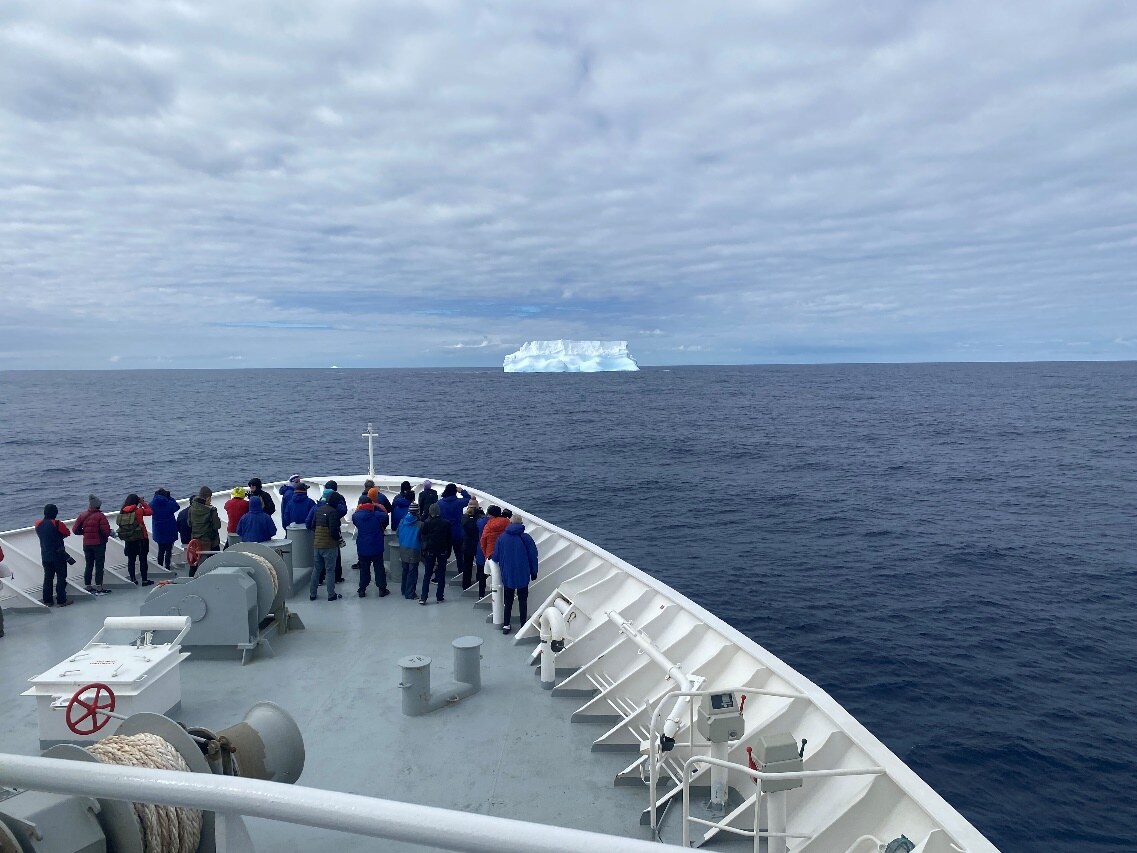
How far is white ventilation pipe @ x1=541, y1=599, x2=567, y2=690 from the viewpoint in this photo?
25.6 feet

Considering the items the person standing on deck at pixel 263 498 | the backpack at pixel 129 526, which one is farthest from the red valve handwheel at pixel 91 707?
the backpack at pixel 129 526

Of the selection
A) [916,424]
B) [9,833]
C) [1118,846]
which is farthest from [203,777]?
[916,424]

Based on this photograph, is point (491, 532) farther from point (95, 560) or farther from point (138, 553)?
point (95, 560)

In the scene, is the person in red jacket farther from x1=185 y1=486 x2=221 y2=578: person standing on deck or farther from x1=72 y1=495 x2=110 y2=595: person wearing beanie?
x1=72 y1=495 x2=110 y2=595: person wearing beanie

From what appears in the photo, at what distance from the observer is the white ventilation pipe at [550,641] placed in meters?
7.80

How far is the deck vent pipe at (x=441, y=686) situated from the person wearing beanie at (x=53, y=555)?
18.9 ft

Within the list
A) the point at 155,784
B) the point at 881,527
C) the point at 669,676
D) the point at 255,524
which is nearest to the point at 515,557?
the point at 669,676

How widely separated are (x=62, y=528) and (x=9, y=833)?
8.87m

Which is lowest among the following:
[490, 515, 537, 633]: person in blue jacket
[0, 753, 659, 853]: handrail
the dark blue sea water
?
the dark blue sea water

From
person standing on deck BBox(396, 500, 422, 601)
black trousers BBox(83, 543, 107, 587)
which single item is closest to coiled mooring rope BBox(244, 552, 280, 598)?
person standing on deck BBox(396, 500, 422, 601)

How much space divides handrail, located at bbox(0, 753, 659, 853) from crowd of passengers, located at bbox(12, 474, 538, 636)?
281 inches

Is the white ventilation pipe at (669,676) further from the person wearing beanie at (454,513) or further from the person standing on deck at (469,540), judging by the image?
the person wearing beanie at (454,513)

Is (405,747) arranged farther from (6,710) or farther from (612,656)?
(6,710)

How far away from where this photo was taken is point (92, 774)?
2.07m
